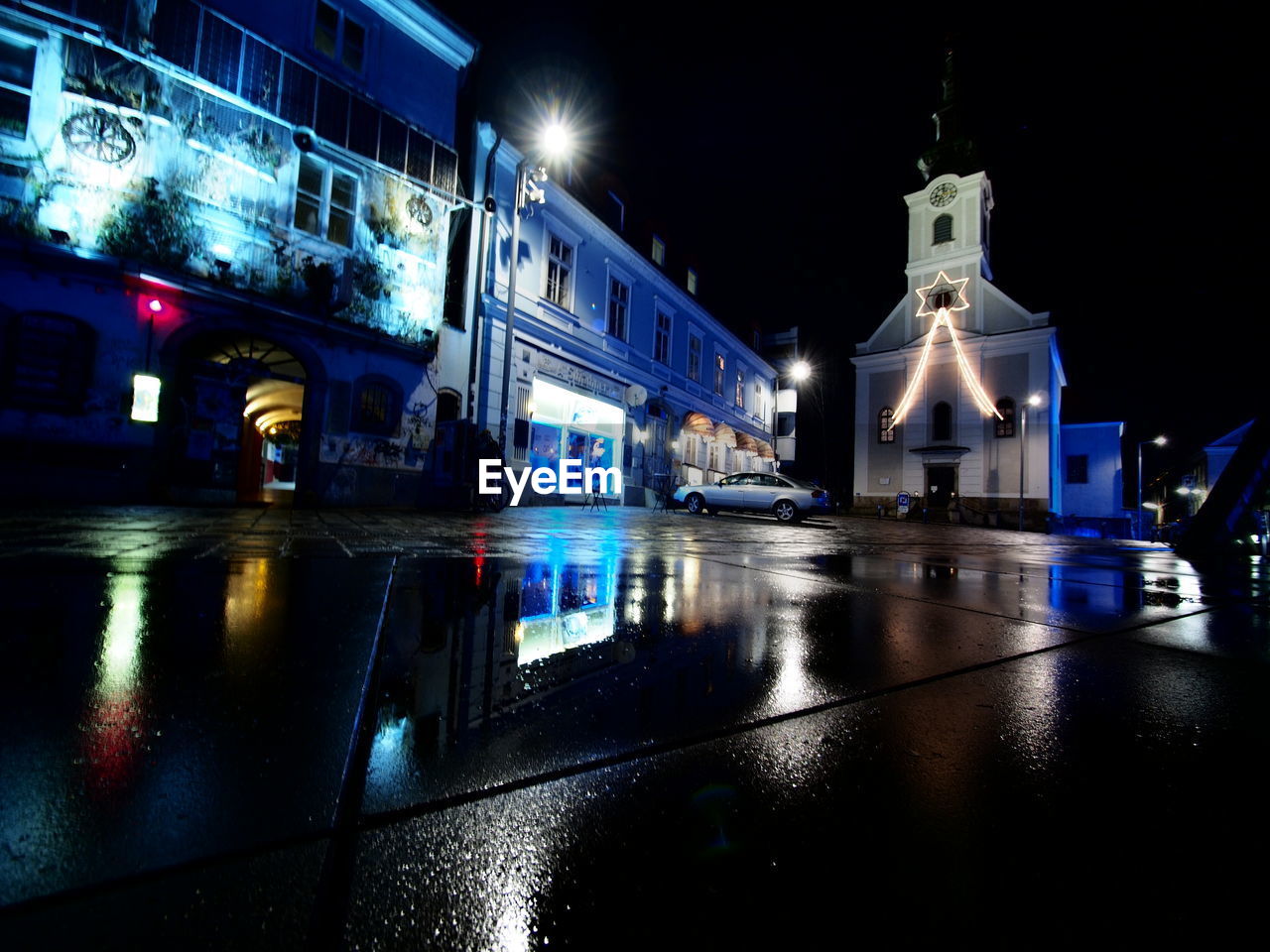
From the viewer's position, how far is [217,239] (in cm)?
932

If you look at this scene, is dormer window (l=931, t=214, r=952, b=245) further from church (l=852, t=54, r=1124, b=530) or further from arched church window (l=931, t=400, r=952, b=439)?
arched church window (l=931, t=400, r=952, b=439)

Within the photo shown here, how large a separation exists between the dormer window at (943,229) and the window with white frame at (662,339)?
17.5m

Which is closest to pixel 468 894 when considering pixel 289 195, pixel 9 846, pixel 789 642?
pixel 9 846

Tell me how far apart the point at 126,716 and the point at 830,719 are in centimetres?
144

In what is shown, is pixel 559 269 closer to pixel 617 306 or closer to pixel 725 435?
pixel 617 306

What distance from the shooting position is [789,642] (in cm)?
182

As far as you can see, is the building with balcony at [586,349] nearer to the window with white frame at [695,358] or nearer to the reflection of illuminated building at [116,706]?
the window with white frame at [695,358]

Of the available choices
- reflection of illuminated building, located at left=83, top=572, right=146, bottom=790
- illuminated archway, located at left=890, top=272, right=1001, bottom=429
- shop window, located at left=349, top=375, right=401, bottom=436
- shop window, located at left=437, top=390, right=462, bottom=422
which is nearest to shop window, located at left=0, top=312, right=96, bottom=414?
shop window, located at left=349, top=375, right=401, bottom=436

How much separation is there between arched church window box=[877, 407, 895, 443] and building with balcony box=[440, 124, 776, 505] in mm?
9154

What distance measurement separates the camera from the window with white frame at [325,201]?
10581mm

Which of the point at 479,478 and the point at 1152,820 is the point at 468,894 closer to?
the point at 1152,820

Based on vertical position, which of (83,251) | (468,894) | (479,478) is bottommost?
(468,894)

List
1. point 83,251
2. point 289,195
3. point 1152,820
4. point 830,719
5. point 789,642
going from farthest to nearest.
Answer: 1. point 289,195
2. point 83,251
3. point 789,642
4. point 830,719
5. point 1152,820

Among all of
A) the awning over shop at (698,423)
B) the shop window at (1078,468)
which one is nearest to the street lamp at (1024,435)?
the shop window at (1078,468)
